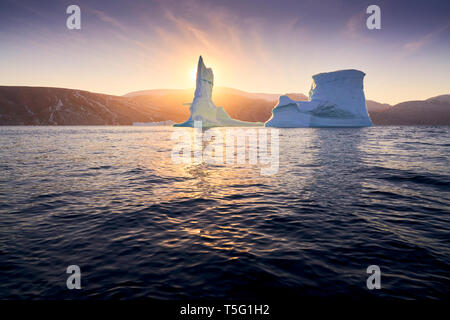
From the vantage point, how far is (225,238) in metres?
5.14

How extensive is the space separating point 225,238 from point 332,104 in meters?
59.2

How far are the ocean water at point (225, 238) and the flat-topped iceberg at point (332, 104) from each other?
2022 inches

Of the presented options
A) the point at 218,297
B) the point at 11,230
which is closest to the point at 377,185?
the point at 218,297

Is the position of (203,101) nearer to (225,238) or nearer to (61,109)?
(225,238)

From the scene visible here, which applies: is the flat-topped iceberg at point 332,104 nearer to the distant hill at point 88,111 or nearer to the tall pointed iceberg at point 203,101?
the tall pointed iceberg at point 203,101

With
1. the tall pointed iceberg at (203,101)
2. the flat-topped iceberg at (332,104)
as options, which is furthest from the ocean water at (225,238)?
the tall pointed iceberg at (203,101)

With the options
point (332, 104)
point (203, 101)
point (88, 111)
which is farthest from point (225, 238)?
point (88, 111)

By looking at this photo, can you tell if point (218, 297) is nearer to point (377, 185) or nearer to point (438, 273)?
point (438, 273)

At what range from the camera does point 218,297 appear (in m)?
3.38

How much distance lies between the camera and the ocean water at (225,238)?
3.58m

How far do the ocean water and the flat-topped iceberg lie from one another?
5135cm

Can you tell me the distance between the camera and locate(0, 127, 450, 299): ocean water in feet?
11.7

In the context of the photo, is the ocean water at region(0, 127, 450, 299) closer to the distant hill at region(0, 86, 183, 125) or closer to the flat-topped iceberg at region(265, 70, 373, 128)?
the flat-topped iceberg at region(265, 70, 373, 128)

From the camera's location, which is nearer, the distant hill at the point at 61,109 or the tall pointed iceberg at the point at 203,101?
the tall pointed iceberg at the point at 203,101
